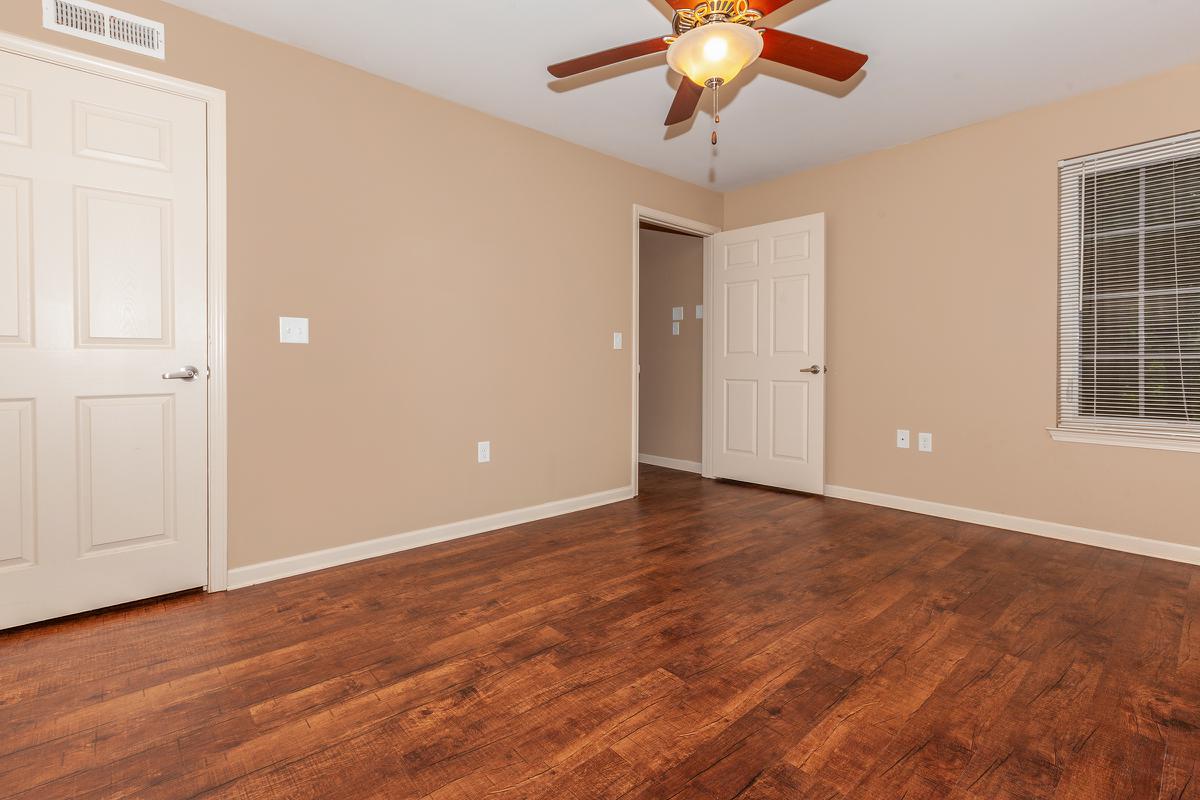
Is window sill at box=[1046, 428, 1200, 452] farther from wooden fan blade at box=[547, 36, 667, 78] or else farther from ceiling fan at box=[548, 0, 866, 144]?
wooden fan blade at box=[547, 36, 667, 78]

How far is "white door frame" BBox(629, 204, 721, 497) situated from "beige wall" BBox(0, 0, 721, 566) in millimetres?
250

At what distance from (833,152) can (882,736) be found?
150 inches

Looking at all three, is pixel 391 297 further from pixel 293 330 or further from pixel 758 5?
pixel 758 5

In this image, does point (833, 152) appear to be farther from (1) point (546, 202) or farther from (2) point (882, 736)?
(2) point (882, 736)

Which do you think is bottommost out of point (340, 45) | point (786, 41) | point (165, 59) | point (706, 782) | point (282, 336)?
point (706, 782)

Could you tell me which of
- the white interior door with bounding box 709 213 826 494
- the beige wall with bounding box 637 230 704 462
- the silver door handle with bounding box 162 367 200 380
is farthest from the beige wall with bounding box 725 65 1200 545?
the silver door handle with bounding box 162 367 200 380

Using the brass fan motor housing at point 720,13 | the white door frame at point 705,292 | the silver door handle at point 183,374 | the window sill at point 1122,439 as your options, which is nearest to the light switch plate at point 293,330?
the silver door handle at point 183,374

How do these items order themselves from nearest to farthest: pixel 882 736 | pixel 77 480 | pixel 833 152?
pixel 882 736
pixel 77 480
pixel 833 152

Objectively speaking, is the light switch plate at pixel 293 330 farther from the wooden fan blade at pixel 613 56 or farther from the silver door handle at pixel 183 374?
the wooden fan blade at pixel 613 56

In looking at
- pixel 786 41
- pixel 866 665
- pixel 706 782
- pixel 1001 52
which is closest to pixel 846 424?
pixel 1001 52

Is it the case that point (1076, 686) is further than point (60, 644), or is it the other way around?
point (60, 644)

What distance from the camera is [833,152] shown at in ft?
13.4

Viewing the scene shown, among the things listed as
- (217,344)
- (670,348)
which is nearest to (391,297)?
(217,344)

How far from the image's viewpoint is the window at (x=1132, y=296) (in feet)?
9.71
